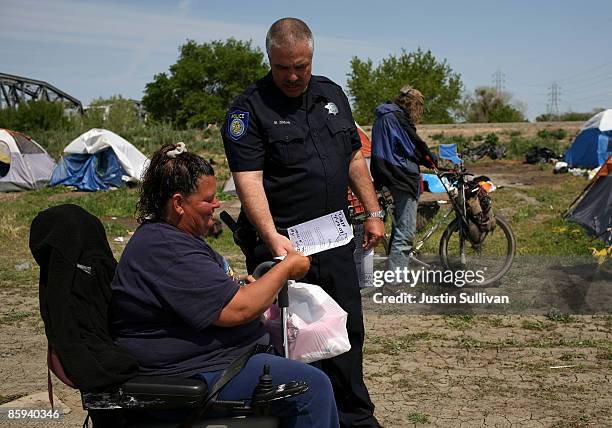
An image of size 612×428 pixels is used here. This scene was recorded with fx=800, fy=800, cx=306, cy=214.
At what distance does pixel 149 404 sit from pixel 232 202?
13.5m

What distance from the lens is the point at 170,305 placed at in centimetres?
267

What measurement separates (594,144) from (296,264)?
20516mm

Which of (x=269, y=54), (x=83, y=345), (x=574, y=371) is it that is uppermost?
(x=269, y=54)

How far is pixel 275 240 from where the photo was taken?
336cm

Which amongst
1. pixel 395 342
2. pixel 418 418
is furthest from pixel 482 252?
pixel 418 418

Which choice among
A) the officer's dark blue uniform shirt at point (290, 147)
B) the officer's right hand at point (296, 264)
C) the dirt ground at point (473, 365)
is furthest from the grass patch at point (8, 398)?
the officer's right hand at point (296, 264)

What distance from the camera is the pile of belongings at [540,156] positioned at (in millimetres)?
25070

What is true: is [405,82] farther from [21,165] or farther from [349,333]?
[349,333]

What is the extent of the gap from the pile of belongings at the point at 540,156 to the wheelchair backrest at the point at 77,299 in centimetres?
2359

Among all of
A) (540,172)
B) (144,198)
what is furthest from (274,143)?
(540,172)

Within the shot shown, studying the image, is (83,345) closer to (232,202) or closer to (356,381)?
(356,381)

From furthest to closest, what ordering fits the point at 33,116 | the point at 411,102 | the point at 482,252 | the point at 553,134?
the point at 33,116 → the point at 553,134 → the point at 482,252 → the point at 411,102

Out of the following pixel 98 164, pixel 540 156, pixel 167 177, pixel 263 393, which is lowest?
pixel 263 393

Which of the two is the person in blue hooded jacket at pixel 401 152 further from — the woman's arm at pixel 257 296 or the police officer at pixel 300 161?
the woman's arm at pixel 257 296
